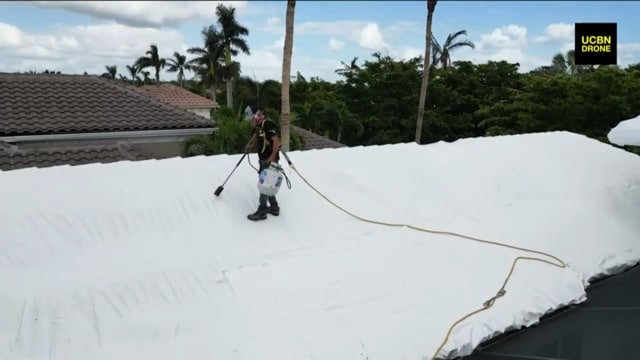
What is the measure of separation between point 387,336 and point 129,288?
1.89 metres

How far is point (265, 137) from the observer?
503cm

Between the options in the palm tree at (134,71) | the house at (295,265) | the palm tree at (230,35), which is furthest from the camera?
the palm tree at (134,71)

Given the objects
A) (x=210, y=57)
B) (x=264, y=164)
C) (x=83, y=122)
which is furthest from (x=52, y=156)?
(x=210, y=57)

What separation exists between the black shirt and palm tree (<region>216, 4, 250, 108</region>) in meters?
32.6

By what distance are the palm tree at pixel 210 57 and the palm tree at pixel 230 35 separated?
456 millimetres

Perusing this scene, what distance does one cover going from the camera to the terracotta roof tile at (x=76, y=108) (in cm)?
1124

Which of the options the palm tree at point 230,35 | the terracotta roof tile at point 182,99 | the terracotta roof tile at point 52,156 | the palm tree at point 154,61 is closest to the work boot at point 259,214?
the terracotta roof tile at point 52,156

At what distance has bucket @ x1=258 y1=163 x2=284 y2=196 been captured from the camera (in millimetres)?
4887

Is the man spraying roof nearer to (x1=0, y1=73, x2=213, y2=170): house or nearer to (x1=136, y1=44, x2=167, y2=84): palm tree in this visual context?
(x1=0, y1=73, x2=213, y2=170): house

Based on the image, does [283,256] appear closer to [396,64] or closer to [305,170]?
[305,170]

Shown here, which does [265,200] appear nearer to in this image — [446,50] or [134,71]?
[446,50]

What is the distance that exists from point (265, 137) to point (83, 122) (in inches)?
323

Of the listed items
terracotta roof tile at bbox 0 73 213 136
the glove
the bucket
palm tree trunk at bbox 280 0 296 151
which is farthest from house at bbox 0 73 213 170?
the bucket

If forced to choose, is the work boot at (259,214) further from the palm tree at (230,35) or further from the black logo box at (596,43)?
the palm tree at (230,35)
